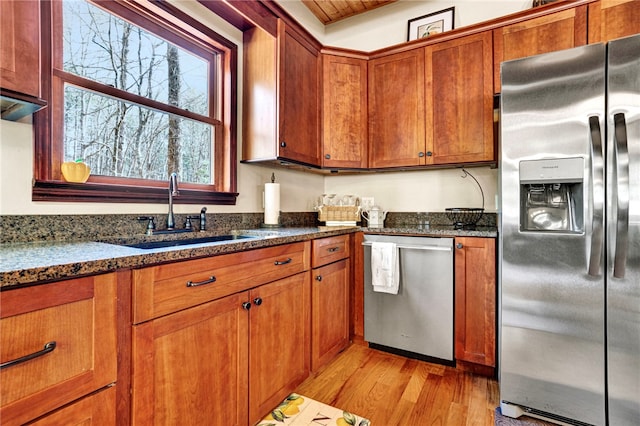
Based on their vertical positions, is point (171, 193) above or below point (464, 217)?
above

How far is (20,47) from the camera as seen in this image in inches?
38.2

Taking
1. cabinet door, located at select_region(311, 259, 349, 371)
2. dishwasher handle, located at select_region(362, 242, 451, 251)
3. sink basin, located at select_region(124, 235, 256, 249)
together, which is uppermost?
sink basin, located at select_region(124, 235, 256, 249)

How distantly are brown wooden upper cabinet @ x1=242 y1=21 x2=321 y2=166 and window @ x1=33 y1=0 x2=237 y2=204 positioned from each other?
129mm

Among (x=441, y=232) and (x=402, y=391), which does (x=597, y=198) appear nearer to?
(x=441, y=232)

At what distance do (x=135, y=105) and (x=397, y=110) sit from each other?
1.87m

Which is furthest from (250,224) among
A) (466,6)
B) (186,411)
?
(466,6)

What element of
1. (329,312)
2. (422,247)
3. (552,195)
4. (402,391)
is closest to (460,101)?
(552,195)

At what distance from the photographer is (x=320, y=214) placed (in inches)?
105

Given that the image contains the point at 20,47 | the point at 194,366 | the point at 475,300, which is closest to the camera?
the point at 20,47

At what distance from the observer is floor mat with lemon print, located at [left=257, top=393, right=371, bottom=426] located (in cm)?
154

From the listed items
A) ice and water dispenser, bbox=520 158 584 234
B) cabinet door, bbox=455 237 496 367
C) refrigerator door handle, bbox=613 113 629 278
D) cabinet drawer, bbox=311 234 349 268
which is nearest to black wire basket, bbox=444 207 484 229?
cabinet door, bbox=455 237 496 367

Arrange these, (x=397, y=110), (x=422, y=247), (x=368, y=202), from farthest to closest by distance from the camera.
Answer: (x=368, y=202)
(x=397, y=110)
(x=422, y=247)

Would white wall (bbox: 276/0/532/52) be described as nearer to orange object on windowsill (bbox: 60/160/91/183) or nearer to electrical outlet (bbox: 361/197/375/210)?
electrical outlet (bbox: 361/197/375/210)

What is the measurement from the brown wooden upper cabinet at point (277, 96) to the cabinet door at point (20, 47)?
1.24 meters
